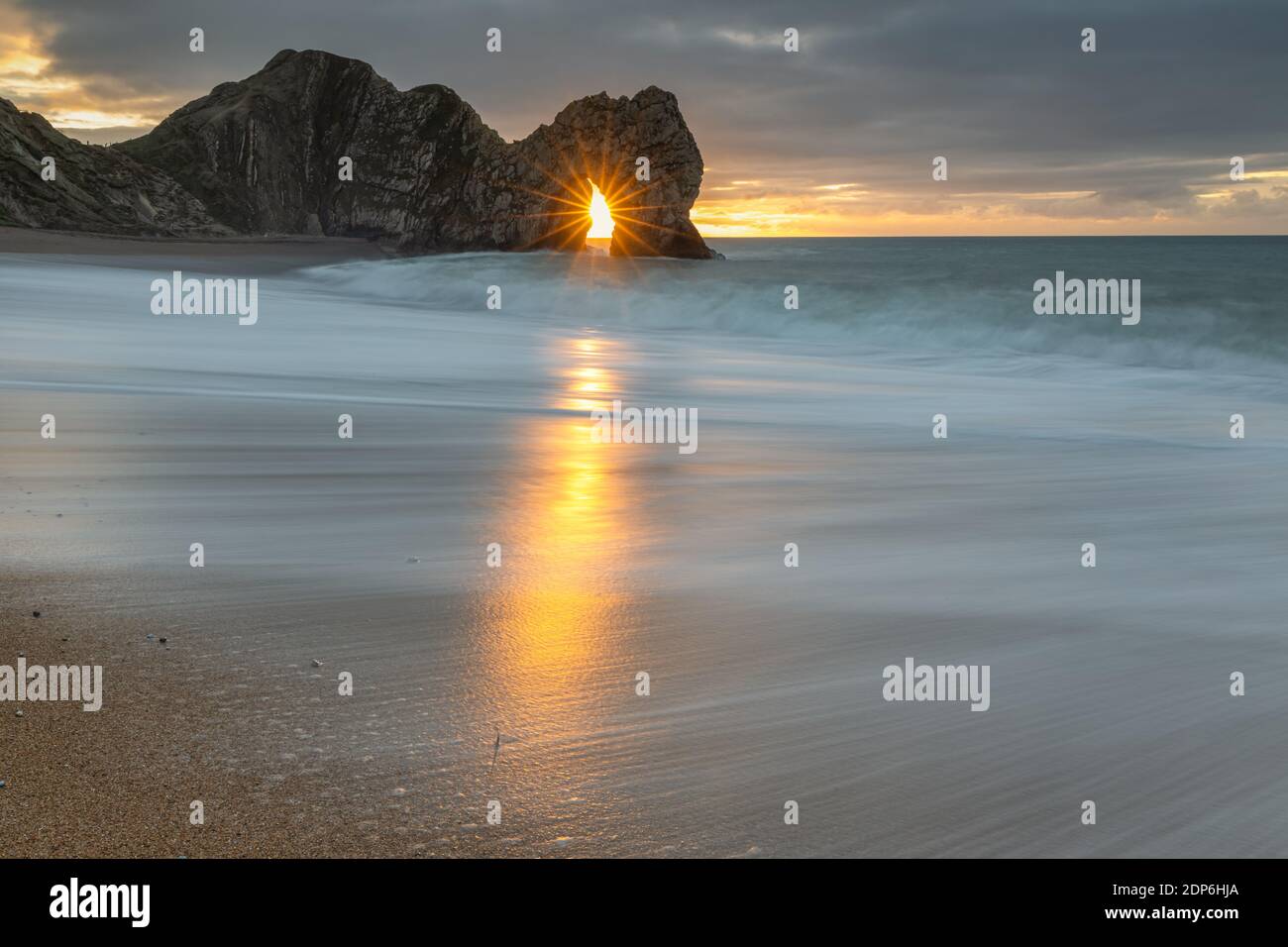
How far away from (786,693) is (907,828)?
98 centimetres

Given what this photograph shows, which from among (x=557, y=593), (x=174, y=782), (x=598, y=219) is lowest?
(x=174, y=782)

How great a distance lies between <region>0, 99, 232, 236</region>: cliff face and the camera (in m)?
124

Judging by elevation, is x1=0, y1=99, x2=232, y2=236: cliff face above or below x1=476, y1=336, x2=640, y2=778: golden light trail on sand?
above

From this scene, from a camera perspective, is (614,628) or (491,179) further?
(491,179)

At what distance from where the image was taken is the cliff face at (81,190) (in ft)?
407

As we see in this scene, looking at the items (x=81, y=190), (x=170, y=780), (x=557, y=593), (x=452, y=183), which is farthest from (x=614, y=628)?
(x=452, y=183)

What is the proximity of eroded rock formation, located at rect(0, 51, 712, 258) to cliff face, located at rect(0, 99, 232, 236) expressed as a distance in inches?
11.2

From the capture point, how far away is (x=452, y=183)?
531 feet

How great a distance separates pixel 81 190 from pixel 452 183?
1827 inches

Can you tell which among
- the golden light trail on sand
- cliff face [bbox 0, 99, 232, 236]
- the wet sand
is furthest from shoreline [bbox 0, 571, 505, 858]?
cliff face [bbox 0, 99, 232, 236]

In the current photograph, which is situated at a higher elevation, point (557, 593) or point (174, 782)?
point (557, 593)

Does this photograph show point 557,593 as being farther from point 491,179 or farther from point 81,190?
point 81,190

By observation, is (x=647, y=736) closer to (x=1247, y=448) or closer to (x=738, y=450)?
(x=738, y=450)

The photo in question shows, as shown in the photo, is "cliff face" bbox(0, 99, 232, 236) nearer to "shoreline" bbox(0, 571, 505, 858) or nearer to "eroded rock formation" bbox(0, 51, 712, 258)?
"eroded rock formation" bbox(0, 51, 712, 258)
